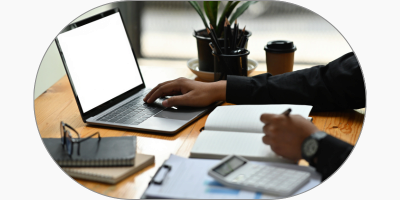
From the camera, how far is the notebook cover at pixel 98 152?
21.3 inches

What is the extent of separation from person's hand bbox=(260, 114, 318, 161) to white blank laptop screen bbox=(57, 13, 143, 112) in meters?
0.36

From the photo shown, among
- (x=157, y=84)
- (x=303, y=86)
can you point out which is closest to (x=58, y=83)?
(x=157, y=84)

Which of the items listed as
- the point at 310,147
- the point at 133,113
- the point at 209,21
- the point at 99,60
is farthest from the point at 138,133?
the point at 209,21

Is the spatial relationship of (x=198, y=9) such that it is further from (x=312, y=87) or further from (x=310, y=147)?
(x=310, y=147)

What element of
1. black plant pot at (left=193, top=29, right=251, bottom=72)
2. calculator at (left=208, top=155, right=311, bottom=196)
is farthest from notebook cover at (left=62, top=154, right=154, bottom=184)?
black plant pot at (left=193, top=29, right=251, bottom=72)

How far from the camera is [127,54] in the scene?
83cm

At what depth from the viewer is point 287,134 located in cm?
56

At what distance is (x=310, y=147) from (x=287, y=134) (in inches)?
1.6

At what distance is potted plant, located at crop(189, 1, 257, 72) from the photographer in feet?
3.07

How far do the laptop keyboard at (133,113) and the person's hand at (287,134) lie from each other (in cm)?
26

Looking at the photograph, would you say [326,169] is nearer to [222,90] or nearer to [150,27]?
[222,90]

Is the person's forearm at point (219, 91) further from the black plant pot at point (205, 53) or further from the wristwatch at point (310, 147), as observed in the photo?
the wristwatch at point (310, 147)

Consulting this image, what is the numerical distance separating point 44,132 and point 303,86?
54 cm

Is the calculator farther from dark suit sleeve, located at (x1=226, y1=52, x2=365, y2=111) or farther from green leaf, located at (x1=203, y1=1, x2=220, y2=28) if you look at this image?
green leaf, located at (x1=203, y1=1, x2=220, y2=28)
